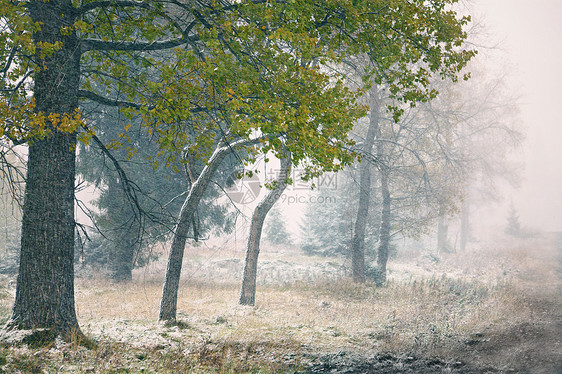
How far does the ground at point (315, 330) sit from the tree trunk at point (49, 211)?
739 mm

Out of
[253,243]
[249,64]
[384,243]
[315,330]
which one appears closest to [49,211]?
[249,64]

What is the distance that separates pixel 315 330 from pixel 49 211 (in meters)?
6.35

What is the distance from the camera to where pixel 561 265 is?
2238cm

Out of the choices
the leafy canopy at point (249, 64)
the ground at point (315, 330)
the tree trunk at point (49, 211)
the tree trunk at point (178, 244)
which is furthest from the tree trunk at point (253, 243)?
the tree trunk at point (49, 211)

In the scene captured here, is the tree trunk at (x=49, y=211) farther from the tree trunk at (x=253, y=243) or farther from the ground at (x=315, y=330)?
the tree trunk at (x=253, y=243)

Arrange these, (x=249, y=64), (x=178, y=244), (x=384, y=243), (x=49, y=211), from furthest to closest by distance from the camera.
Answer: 1. (x=384, y=243)
2. (x=178, y=244)
3. (x=249, y=64)
4. (x=49, y=211)

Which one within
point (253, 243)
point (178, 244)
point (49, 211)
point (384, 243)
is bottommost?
point (384, 243)

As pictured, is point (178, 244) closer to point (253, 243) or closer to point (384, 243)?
point (253, 243)

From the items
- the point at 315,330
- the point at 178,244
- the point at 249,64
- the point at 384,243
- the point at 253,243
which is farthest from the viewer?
the point at 384,243

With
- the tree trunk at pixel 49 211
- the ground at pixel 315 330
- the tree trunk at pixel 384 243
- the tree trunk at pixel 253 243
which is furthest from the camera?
the tree trunk at pixel 384 243

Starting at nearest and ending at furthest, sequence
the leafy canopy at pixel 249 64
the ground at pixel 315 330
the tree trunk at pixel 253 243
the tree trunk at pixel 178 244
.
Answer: the leafy canopy at pixel 249 64, the ground at pixel 315 330, the tree trunk at pixel 178 244, the tree trunk at pixel 253 243

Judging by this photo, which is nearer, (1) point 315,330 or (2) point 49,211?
(2) point 49,211

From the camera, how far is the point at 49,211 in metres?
6.63

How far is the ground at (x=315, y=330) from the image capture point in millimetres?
6352
